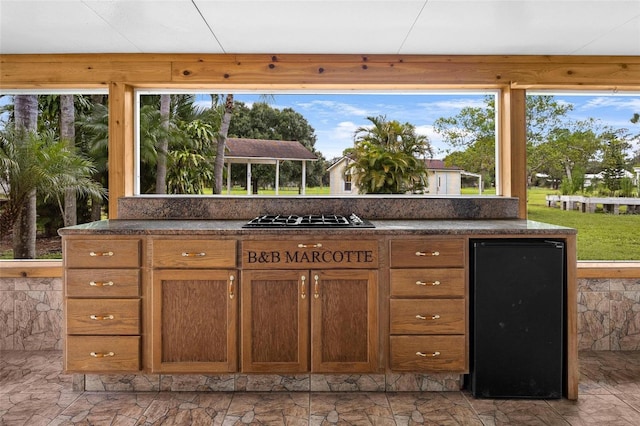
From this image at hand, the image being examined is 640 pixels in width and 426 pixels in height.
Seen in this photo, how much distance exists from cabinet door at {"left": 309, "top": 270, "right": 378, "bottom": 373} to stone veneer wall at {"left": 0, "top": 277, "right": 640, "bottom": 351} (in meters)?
1.78

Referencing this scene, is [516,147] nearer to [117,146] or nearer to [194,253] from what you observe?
[194,253]

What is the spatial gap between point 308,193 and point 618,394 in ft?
7.54

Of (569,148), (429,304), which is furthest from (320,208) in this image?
(569,148)

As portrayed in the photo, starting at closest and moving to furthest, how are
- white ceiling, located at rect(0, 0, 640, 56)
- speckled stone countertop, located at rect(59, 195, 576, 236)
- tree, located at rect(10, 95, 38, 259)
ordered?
white ceiling, located at rect(0, 0, 640, 56), speckled stone countertop, located at rect(59, 195, 576, 236), tree, located at rect(10, 95, 38, 259)

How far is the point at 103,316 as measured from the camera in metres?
2.65

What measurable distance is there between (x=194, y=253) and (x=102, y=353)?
76cm

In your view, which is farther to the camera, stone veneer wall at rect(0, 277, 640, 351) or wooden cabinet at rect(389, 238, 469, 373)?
stone veneer wall at rect(0, 277, 640, 351)

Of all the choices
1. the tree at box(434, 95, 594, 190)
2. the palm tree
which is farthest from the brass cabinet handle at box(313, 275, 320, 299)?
the palm tree

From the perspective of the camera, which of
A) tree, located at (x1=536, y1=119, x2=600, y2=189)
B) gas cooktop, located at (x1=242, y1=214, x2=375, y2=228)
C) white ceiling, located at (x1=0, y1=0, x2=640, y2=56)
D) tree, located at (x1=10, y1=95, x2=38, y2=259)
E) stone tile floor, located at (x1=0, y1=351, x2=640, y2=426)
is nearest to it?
stone tile floor, located at (x1=0, y1=351, x2=640, y2=426)

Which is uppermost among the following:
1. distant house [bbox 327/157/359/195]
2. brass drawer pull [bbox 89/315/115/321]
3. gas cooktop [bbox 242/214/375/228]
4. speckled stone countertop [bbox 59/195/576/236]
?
distant house [bbox 327/157/359/195]

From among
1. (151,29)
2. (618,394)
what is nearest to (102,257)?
(151,29)

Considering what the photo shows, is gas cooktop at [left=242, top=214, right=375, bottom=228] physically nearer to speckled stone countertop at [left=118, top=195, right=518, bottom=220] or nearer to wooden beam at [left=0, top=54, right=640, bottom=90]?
speckled stone countertop at [left=118, top=195, right=518, bottom=220]

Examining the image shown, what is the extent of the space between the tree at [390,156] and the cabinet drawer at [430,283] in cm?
105

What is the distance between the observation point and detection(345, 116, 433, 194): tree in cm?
358
